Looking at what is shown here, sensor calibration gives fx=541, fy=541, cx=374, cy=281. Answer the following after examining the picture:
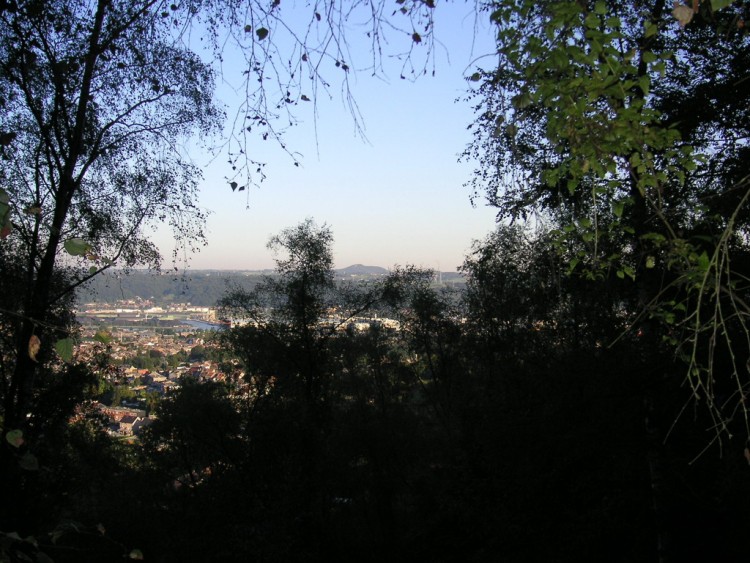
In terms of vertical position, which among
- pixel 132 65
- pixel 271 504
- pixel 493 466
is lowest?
pixel 271 504

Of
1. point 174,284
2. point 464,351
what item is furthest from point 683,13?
point 464,351

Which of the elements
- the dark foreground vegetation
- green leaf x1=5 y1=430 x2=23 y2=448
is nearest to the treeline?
the dark foreground vegetation

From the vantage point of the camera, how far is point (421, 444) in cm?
1669

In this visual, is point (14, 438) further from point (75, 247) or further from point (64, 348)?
point (75, 247)

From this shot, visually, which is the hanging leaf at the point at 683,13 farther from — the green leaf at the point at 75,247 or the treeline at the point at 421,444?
the treeline at the point at 421,444

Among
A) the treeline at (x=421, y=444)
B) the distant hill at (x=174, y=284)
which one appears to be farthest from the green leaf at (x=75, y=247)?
the distant hill at (x=174, y=284)

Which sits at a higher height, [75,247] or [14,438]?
[75,247]

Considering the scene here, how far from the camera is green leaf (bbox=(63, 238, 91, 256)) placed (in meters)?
1.44

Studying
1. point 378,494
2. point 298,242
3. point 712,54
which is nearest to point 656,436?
point 712,54

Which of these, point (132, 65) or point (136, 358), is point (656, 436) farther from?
point (136, 358)

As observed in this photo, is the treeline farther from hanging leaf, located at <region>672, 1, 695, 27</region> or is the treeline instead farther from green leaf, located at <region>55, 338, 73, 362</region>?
green leaf, located at <region>55, 338, 73, 362</region>

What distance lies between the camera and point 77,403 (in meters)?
10.2

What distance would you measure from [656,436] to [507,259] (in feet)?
22.2

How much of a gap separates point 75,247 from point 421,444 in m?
16.2
